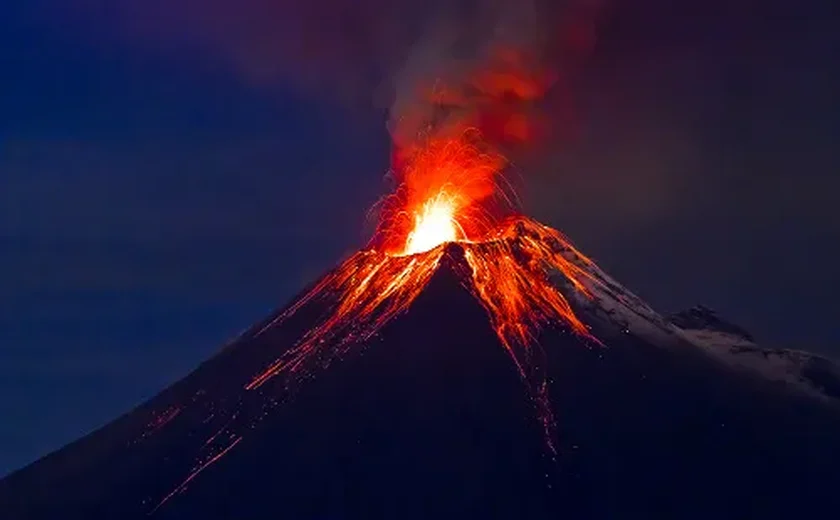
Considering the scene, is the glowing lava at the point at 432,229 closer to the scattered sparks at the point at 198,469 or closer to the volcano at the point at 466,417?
the volcano at the point at 466,417

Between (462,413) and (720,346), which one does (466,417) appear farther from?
(720,346)

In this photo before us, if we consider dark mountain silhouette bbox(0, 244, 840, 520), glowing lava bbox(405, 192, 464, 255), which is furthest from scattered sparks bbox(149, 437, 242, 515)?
glowing lava bbox(405, 192, 464, 255)

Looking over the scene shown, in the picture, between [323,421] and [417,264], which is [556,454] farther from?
[417,264]

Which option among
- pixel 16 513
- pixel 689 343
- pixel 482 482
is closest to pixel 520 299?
pixel 689 343

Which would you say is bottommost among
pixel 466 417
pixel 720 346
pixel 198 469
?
pixel 198 469

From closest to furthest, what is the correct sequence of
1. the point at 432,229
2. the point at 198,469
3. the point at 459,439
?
the point at 459,439 → the point at 198,469 → the point at 432,229

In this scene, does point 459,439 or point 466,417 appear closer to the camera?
point 459,439

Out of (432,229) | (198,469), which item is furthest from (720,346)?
(198,469)

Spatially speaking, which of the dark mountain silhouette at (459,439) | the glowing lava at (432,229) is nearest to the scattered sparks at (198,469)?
the dark mountain silhouette at (459,439)

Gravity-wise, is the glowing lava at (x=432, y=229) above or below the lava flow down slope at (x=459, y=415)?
above
